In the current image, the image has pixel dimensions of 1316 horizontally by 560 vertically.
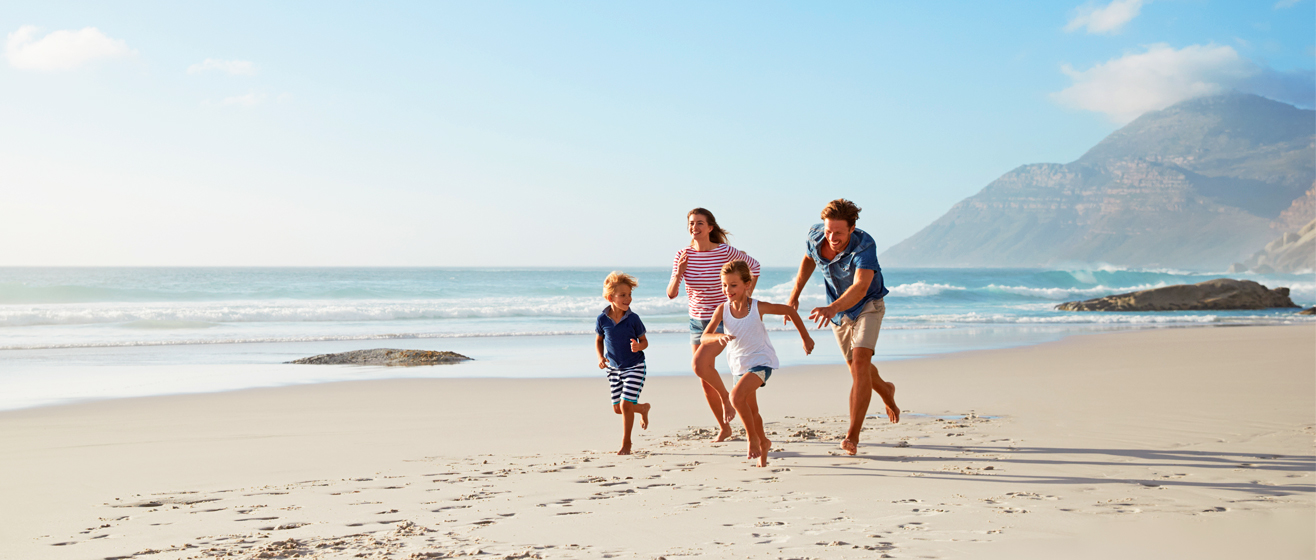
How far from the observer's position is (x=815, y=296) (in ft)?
118

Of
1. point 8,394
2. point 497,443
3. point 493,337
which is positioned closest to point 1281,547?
point 497,443

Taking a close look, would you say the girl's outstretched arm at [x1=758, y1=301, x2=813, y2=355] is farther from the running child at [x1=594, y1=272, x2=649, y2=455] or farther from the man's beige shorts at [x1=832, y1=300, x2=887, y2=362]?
the running child at [x1=594, y1=272, x2=649, y2=455]

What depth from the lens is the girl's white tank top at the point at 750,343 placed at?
4762 mm

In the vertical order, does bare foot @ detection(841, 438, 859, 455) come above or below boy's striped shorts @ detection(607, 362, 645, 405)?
below

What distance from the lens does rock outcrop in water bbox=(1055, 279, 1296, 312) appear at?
28719mm

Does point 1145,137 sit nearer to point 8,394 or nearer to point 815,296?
point 815,296

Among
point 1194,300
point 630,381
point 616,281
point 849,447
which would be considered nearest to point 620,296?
point 616,281

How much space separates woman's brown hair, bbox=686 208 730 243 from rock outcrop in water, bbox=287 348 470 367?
282 inches

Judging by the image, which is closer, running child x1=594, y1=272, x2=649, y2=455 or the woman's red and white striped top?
running child x1=594, y1=272, x2=649, y2=455

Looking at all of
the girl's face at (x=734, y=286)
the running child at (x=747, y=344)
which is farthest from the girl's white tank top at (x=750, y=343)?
the girl's face at (x=734, y=286)

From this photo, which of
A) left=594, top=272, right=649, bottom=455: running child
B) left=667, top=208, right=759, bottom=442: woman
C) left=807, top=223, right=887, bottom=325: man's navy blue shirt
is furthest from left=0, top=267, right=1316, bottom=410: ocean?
left=807, top=223, right=887, bottom=325: man's navy blue shirt

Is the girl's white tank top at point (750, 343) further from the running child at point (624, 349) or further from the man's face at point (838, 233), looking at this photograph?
the running child at point (624, 349)

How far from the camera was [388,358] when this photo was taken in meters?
11.9

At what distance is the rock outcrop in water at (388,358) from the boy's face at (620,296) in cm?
706
